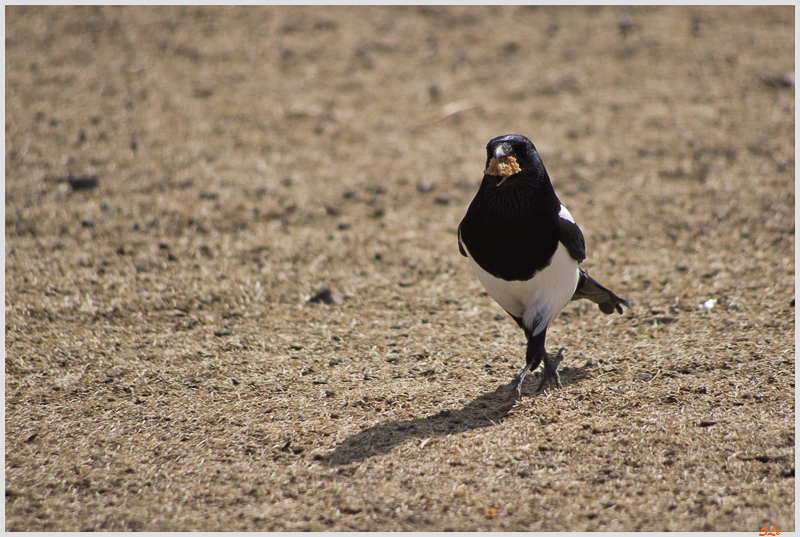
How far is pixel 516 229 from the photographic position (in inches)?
127

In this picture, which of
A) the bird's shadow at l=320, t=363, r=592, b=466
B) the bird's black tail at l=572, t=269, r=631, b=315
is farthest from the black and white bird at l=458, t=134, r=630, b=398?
the bird's black tail at l=572, t=269, r=631, b=315

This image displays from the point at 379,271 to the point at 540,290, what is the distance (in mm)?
1789

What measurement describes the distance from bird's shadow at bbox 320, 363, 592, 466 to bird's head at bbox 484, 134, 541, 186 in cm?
102

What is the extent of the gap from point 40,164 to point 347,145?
8.81 feet

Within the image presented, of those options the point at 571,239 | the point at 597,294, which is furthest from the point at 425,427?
the point at 597,294

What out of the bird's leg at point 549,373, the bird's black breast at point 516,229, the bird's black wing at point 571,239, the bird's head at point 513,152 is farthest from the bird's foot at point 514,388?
the bird's head at point 513,152

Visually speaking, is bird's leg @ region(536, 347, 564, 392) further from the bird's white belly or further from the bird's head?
the bird's head

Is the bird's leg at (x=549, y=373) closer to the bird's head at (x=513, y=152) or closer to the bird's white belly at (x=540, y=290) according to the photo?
the bird's white belly at (x=540, y=290)

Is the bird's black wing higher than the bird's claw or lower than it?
higher

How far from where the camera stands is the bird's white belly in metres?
3.33

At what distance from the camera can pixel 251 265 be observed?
5016mm

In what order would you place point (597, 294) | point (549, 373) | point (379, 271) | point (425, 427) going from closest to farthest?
point (425, 427) < point (549, 373) < point (597, 294) < point (379, 271)

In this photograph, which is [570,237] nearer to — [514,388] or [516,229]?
[516,229]

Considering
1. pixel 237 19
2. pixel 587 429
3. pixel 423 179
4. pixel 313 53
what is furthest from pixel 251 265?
pixel 237 19
